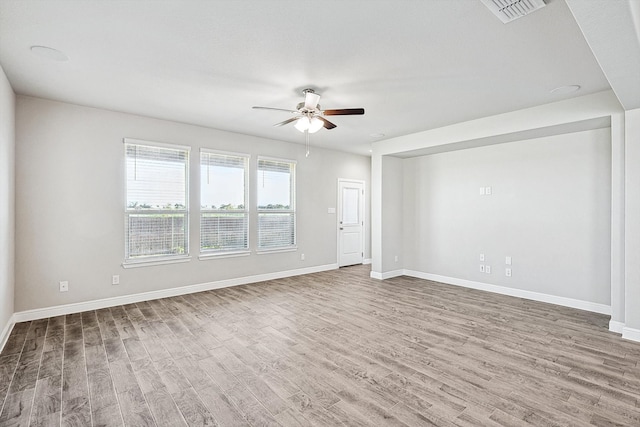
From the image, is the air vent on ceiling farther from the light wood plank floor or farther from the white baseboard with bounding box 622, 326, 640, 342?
the white baseboard with bounding box 622, 326, 640, 342

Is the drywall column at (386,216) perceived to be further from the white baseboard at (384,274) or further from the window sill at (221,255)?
the window sill at (221,255)

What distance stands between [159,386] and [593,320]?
4899mm

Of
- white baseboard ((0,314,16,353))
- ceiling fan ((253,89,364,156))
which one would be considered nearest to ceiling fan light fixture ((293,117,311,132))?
ceiling fan ((253,89,364,156))

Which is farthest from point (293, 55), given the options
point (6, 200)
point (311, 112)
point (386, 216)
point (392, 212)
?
point (392, 212)

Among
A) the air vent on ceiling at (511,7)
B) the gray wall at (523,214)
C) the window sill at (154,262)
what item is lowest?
the window sill at (154,262)

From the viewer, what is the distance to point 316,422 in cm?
197

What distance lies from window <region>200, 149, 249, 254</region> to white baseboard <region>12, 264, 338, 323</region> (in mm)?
582

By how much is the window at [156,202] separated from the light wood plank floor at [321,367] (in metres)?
0.91

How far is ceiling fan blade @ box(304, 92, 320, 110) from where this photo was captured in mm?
3461

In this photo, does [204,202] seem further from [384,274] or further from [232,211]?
[384,274]

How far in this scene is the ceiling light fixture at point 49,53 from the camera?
2.67 metres

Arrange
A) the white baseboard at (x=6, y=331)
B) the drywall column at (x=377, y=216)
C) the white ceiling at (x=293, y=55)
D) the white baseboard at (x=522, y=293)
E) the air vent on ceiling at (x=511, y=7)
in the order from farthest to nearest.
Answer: the drywall column at (x=377, y=216)
the white baseboard at (x=522, y=293)
the white baseboard at (x=6, y=331)
the white ceiling at (x=293, y=55)
the air vent on ceiling at (x=511, y=7)

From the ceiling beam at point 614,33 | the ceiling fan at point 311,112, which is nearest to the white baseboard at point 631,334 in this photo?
the ceiling beam at point 614,33

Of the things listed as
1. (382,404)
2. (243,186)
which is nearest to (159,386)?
(382,404)
